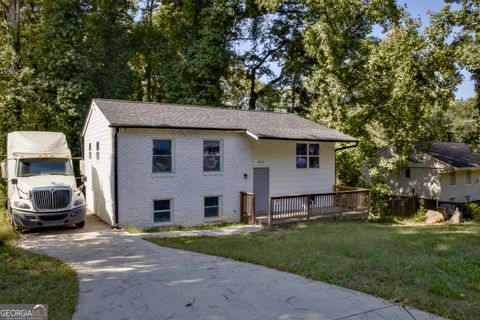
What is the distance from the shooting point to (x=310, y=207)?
15.1m

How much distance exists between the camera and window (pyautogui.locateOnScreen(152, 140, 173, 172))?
43.6 ft

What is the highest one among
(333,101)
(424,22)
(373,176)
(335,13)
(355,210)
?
(335,13)

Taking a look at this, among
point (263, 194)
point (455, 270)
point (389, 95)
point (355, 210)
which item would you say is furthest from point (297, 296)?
point (389, 95)

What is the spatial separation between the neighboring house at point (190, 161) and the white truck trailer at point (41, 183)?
1.41 metres

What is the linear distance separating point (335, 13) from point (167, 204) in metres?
14.4

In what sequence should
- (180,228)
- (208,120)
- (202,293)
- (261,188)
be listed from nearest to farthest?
(202,293), (180,228), (208,120), (261,188)

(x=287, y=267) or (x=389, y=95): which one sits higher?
(x=389, y=95)

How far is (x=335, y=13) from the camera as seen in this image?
19.9 meters

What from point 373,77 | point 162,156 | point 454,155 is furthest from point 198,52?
point 454,155

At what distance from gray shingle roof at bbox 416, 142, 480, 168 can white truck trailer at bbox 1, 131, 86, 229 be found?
21.2 m

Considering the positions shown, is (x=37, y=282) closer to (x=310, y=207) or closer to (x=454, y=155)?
(x=310, y=207)

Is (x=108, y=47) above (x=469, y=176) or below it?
above

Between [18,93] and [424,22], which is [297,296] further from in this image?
[18,93]

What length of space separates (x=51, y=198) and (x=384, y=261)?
9.70 m
